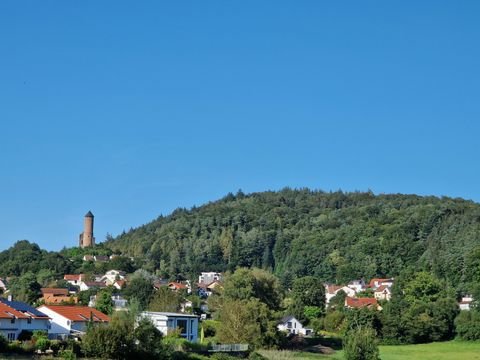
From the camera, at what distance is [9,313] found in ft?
168

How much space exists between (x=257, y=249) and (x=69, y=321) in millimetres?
110609

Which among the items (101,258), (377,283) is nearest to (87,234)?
(101,258)

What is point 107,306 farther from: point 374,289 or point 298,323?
point 374,289

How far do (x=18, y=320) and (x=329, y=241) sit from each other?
10790 centimetres

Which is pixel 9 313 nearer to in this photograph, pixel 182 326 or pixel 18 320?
pixel 18 320

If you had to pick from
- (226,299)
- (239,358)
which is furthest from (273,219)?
(239,358)

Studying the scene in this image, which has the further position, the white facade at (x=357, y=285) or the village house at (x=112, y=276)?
the village house at (x=112, y=276)

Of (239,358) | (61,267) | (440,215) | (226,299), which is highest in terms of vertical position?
(440,215)

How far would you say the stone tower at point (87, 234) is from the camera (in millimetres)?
196750

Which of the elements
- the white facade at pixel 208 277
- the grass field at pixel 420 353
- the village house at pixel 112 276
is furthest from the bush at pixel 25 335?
the white facade at pixel 208 277

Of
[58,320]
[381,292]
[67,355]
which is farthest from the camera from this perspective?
[381,292]

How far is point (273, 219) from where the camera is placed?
187 metres

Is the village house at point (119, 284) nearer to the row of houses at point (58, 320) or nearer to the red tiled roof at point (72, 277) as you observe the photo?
the red tiled roof at point (72, 277)

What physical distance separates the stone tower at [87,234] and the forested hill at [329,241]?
7.56 meters
